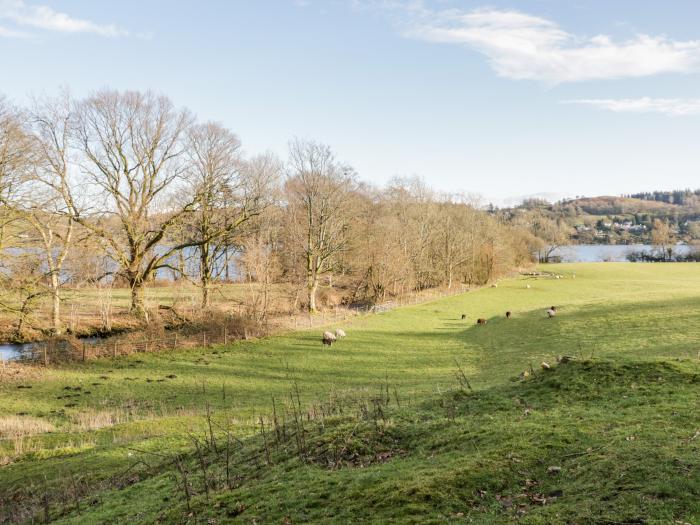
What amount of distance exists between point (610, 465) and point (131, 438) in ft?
51.9

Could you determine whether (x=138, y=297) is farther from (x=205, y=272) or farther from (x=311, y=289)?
(x=311, y=289)

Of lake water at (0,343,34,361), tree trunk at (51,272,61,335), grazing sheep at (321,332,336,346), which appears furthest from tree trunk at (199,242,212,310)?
lake water at (0,343,34,361)

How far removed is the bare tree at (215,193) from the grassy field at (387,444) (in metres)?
17.3

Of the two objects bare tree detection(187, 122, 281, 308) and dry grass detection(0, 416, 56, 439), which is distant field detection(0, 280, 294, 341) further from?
dry grass detection(0, 416, 56, 439)

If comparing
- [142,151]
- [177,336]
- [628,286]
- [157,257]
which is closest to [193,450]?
[177,336]

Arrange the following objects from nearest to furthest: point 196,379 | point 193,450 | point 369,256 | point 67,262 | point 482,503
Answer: point 482,503 < point 193,450 < point 196,379 < point 67,262 < point 369,256

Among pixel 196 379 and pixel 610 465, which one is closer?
pixel 610 465

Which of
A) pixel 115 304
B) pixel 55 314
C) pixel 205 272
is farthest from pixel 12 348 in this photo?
pixel 205 272

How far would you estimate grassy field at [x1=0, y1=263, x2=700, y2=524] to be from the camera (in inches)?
285

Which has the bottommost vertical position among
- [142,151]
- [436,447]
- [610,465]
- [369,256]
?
[436,447]

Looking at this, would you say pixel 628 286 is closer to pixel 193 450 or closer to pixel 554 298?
pixel 554 298

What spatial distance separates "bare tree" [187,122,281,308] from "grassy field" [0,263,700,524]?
17294 millimetres

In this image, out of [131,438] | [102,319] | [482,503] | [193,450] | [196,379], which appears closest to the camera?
[482,503]

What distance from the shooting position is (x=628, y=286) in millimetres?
67750
